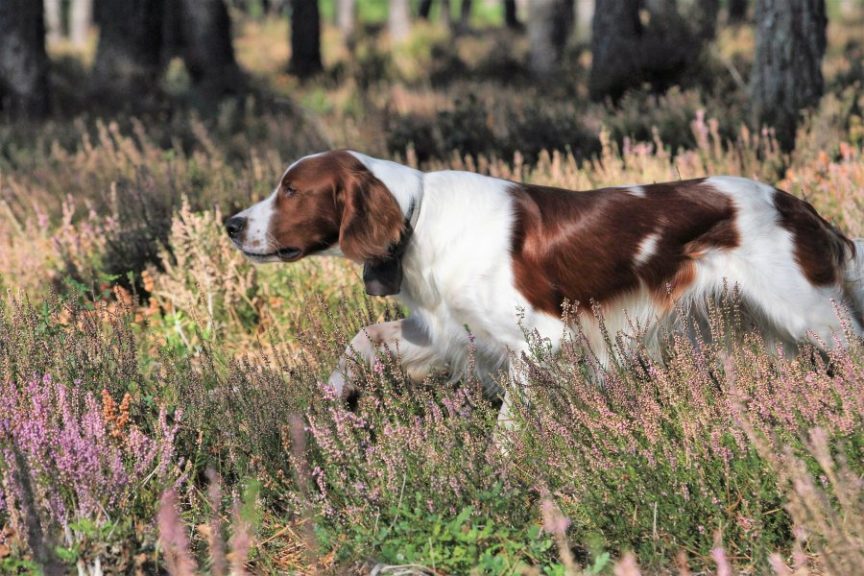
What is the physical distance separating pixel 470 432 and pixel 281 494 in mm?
609

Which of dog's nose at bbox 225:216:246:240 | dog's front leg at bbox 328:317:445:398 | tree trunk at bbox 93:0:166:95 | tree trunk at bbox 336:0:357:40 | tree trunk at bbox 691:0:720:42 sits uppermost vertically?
dog's nose at bbox 225:216:246:240

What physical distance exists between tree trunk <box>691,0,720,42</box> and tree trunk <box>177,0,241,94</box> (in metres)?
6.36

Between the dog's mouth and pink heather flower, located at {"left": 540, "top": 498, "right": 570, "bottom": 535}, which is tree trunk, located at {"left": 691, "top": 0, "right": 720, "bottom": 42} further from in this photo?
pink heather flower, located at {"left": 540, "top": 498, "right": 570, "bottom": 535}

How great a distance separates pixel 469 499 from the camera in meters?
2.92

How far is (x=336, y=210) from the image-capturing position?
12.7ft

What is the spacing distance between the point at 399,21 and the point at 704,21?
9.94 m

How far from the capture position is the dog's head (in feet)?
12.4

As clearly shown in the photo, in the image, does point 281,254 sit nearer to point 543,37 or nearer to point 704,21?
point 704,21

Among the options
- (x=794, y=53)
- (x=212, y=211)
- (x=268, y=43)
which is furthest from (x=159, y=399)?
(x=268, y=43)

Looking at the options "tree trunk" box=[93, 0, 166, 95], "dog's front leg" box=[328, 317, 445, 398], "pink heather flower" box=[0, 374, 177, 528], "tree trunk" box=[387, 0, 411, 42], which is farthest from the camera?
"tree trunk" box=[387, 0, 411, 42]

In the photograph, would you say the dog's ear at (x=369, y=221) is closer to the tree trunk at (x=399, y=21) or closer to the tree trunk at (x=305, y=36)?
the tree trunk at (x=305, y=36)

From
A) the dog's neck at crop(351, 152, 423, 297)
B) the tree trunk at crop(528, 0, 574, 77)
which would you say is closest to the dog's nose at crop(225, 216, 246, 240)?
the dog's neck at crop(351, 152, 423, 297)

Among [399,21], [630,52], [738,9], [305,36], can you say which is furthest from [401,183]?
[738,9]

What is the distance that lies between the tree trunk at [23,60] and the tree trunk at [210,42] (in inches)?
99.0
